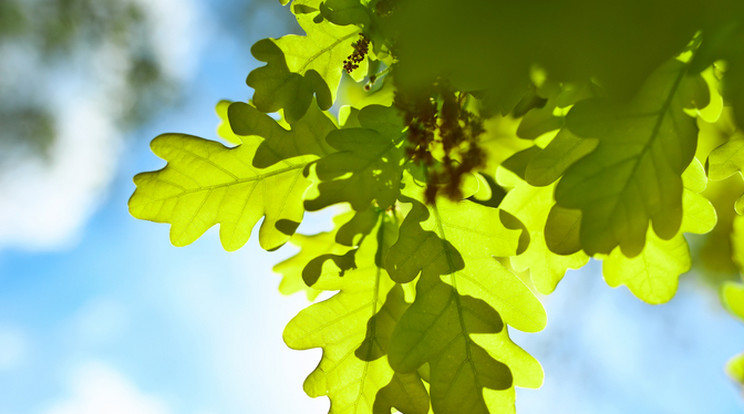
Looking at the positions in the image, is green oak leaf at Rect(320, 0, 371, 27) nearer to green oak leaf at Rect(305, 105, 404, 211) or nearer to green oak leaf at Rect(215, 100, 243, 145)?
green oak leaf at Rect(305, 105, 404, 211)

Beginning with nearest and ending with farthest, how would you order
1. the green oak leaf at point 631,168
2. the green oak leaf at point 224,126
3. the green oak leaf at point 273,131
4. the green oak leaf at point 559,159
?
the green oak leaf at point 631,168, the green oak leaf at point 559,159, the green oak leaf at point 273,131, the green oak leaf at point 224,126

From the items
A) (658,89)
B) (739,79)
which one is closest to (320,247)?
(658,89)

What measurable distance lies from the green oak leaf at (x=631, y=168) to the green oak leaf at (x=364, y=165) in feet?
1.19

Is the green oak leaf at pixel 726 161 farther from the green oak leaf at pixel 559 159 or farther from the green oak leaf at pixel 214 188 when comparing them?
the green oak leaf at pixel 214 188

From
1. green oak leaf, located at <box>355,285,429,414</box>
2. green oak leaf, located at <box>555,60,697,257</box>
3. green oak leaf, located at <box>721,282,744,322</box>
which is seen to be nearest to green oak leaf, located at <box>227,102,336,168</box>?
green oak leaf, located at <box>355,285,429,414</box>

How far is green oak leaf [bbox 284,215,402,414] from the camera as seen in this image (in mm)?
1264

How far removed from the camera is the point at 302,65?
3.92 ft

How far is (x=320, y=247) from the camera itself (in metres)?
1.57

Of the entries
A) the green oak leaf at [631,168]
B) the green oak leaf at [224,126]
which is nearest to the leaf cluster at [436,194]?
→ the green oak leaf at [631,168]

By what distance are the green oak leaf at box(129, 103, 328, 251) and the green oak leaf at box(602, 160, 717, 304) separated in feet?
2.43

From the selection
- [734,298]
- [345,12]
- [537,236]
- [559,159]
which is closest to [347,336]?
[537,236]

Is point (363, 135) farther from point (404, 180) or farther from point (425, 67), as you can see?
point (425, 67)

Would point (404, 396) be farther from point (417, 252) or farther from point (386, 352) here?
point (417, 252)

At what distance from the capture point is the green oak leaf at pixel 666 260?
3.77 ft
